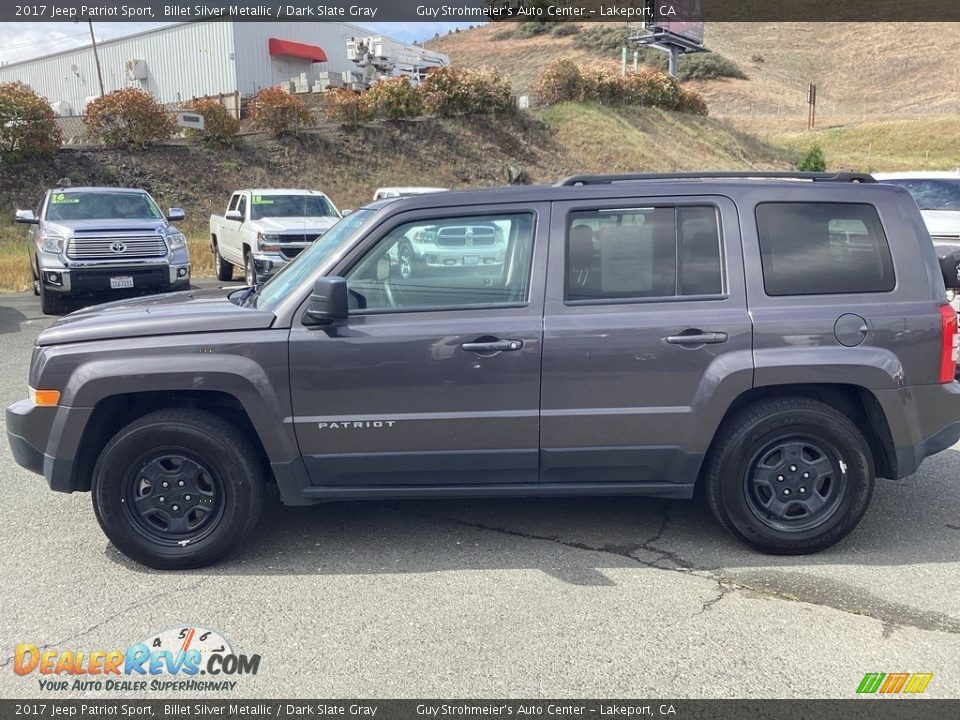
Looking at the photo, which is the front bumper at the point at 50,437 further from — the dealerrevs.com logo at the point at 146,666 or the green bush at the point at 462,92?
the green bush at the point at 462,92

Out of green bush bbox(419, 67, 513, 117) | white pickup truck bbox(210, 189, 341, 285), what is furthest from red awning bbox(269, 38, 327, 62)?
white pickup truck bbox(210, 189, 341, 285)

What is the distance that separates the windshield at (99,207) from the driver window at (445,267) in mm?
10531

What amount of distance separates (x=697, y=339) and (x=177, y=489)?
271cm

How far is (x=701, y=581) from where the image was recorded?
4059mm

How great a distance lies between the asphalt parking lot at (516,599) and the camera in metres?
3.28

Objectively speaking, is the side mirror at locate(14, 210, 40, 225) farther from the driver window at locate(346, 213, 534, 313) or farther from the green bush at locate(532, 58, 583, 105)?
the green bush at locate(532, 58, 583, 105)

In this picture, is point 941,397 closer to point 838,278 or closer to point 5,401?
point 838,278

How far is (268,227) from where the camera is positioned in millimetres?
14727

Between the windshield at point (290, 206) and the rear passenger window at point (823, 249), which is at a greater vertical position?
the rear passenger window at point (823, 249)

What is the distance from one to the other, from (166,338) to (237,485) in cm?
81

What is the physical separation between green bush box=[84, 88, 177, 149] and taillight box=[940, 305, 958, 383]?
25260 mm

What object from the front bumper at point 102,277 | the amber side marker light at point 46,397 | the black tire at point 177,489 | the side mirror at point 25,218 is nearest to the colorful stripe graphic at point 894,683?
the black tire at point 177,489

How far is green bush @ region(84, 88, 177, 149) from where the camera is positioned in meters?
24.8

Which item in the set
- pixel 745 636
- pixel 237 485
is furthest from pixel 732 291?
pixel 237 485
